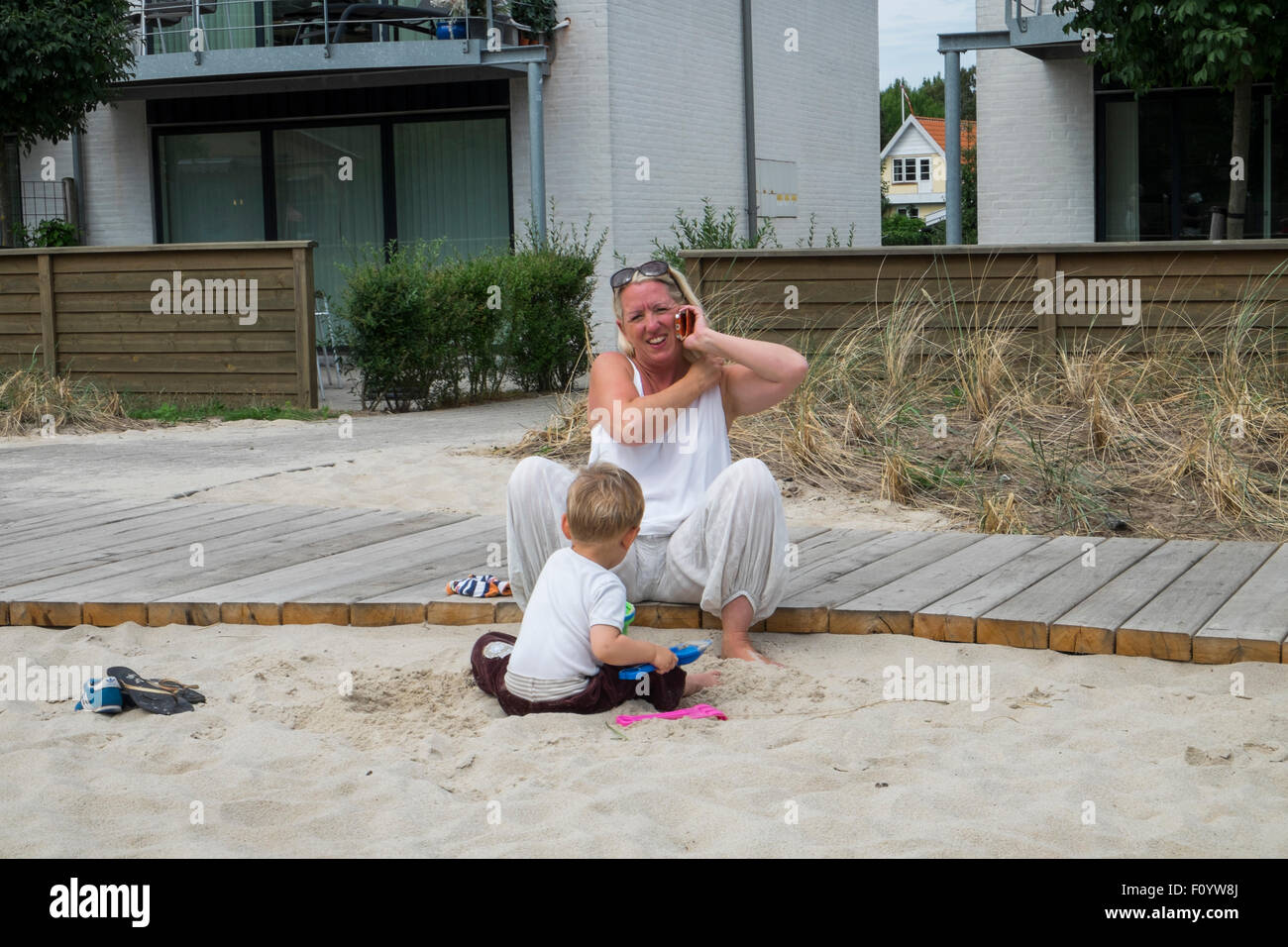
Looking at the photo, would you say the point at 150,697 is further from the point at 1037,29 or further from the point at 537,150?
the point at 1037,29

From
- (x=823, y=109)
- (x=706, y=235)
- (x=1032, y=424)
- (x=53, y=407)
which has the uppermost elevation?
(x=823, y=109)

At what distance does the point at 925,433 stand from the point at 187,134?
1260 cm

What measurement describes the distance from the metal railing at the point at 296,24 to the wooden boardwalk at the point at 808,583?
943 centimetres

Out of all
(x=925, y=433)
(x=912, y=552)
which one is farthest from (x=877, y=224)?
(x=912, y=552)

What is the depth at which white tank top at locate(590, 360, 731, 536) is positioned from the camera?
13.1ft

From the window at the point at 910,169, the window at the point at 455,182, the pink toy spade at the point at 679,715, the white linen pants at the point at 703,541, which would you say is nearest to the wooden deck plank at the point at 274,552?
the white linen pants at the point at 703,541

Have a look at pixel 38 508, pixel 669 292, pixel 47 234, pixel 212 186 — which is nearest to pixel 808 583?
pixel 669 292

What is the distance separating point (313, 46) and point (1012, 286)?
348 inches

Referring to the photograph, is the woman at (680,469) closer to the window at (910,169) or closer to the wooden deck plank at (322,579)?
the wooden deck plank at (322,579)

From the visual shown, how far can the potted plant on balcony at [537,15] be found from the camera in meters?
14.3

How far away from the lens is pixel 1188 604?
13.3 ft

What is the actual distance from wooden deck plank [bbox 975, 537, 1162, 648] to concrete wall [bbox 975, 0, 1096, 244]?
33.8 ft

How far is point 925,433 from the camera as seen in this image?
715 centimetres

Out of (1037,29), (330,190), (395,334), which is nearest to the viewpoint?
(395,334)
